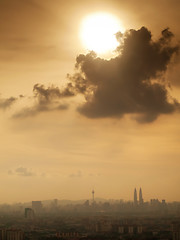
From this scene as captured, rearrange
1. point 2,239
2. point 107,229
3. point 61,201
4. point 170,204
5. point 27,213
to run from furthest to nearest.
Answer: point 61,201 < point 170,204 < point 27,213 < point 107,229 < point 2,239

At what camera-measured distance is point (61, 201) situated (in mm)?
102062

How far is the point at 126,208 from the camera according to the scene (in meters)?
70.0

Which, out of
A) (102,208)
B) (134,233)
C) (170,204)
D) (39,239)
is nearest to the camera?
(39,239)

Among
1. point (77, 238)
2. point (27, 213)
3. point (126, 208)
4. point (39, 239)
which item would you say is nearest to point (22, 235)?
point (39, 239)

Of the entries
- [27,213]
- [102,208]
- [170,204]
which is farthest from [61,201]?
[27,213]

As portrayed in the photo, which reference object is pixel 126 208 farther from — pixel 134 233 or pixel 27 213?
pixel 134 233

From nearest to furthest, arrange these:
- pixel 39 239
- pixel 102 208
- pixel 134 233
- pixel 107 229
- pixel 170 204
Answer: pixel 39 239 → pixel 134 233 → pixel 107 229 → pixel 170 204 → pixel 102 208

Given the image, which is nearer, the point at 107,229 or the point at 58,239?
the point at 58,239

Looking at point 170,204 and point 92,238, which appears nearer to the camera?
point 92,238

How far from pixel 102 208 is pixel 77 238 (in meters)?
44.7

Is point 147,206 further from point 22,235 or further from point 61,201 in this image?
point 22,235

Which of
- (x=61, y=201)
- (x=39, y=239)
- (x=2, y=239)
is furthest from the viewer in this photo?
(x=61, y=201)

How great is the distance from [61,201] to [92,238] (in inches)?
2931

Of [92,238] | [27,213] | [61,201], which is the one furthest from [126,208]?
[92,238]
